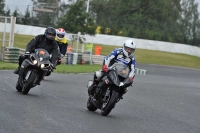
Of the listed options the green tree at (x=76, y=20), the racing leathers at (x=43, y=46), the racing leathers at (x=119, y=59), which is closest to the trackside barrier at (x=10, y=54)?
the racing leathers at (x=43, y=46)

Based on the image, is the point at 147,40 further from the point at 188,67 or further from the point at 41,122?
the point at 41,122

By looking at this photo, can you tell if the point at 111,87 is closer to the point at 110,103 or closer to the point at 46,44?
the point at 110,103

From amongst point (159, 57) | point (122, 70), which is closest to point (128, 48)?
point (122, 70)

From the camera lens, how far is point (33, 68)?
14211 mm

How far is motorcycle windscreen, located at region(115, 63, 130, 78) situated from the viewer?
12.3m

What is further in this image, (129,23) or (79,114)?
(129,23)

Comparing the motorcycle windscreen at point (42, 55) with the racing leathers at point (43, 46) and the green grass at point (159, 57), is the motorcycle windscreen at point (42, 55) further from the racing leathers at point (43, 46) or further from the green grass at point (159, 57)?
the green grass at point (159, 57)

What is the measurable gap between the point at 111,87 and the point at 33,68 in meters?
2.70

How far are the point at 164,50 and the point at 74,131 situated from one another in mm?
53448

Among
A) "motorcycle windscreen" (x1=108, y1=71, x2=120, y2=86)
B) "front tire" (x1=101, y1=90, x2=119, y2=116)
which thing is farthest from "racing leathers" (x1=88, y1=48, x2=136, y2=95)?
"front tire" (x1=101, y1=90, x2=119, y2=116)

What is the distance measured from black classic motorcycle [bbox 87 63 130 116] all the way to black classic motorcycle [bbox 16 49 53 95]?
6.69ft

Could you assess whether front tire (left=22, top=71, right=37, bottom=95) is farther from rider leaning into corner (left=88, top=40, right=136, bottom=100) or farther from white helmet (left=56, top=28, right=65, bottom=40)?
white helmet (left=56, top=28, right=65, bottom=40)

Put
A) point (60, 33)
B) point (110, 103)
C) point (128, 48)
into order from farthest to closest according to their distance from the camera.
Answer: point (60, 33)
point (128, 48)
point (110, 103)

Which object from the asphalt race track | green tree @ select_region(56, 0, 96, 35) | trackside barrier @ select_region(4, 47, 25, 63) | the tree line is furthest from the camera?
the tree line
